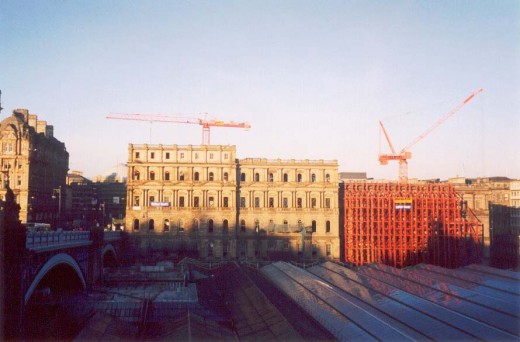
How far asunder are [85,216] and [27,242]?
88.0 meters

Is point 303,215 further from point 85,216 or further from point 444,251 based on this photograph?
point 85,216

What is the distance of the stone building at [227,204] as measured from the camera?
76625mm

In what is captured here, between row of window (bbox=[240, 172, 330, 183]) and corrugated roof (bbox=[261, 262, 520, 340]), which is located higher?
row of window (bbox=[240, 172, 330, 183])

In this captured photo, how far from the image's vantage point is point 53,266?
36.9m

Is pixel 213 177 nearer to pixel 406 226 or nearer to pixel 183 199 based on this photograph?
pixel 183 199

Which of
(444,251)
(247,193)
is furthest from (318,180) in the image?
(444,251)

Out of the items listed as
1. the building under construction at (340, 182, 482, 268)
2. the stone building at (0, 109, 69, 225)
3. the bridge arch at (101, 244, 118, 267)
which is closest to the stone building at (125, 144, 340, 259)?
the building under construction at (340, 182, 482, 268)

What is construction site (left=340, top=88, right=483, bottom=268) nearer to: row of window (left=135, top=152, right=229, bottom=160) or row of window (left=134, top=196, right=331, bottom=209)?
row of window (left=134, top=196, right=331, bottom=209)

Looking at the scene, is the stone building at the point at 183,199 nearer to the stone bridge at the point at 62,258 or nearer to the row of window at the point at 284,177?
the row of window at the point at 284,177

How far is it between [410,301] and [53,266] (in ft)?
101

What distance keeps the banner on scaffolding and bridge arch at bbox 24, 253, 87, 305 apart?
56893mm

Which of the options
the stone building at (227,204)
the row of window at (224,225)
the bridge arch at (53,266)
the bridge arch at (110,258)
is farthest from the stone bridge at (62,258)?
the stone building at (227,204)

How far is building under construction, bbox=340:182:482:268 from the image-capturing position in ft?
267

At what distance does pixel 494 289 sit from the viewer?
43812 mm
